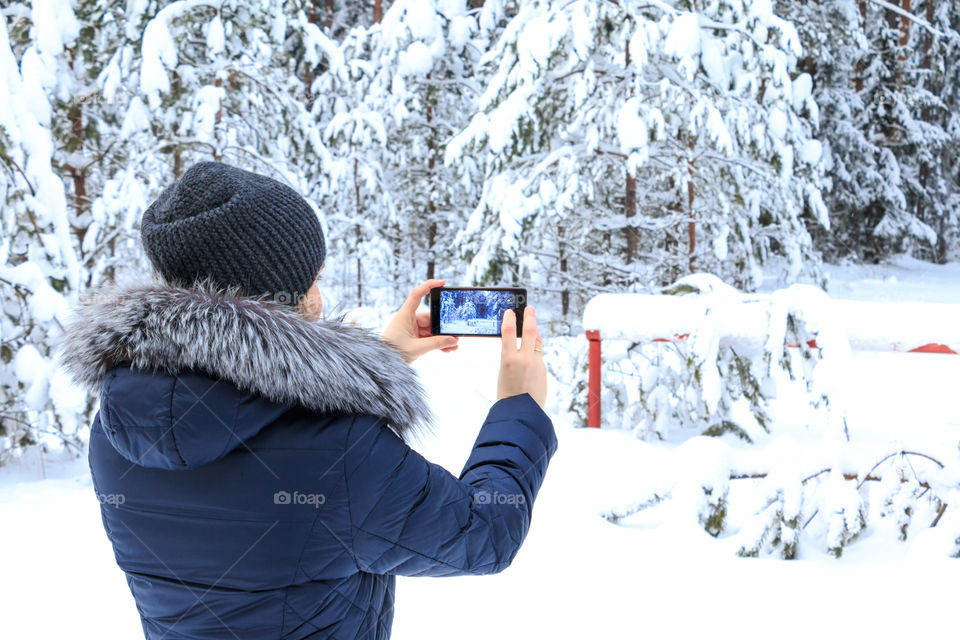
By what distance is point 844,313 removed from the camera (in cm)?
483

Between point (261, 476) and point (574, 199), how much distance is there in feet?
21.2

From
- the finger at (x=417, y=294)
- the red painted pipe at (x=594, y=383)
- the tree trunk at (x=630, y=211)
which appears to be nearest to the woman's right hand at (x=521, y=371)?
the finger at (x=417, y=294)

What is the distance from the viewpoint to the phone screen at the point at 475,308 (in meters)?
1.91

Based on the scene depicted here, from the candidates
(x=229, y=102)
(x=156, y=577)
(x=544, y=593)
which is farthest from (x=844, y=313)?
(x=229, y=102)

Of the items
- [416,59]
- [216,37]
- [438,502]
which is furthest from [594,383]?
[416,59]

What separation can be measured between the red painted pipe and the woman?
4.23 m

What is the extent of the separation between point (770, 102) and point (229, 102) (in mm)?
6033

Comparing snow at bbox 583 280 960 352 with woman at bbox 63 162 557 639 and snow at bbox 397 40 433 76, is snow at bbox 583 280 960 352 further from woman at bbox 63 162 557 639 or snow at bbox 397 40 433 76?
snow at bbox 397 40 433 76

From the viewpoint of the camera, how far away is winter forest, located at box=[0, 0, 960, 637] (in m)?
3.88

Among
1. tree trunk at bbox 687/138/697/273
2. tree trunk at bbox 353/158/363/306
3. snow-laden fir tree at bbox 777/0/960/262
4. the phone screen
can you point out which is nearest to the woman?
the phone screen

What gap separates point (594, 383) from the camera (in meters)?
5.64

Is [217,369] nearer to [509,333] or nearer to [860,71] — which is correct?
[509,333]

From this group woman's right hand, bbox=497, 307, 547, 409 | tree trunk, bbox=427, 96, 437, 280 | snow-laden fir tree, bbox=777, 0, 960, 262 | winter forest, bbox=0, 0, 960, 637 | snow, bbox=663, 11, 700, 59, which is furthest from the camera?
snow-laden fir tree, bbox=777, 0, 960, 262

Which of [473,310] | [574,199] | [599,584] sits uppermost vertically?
[574,199]
